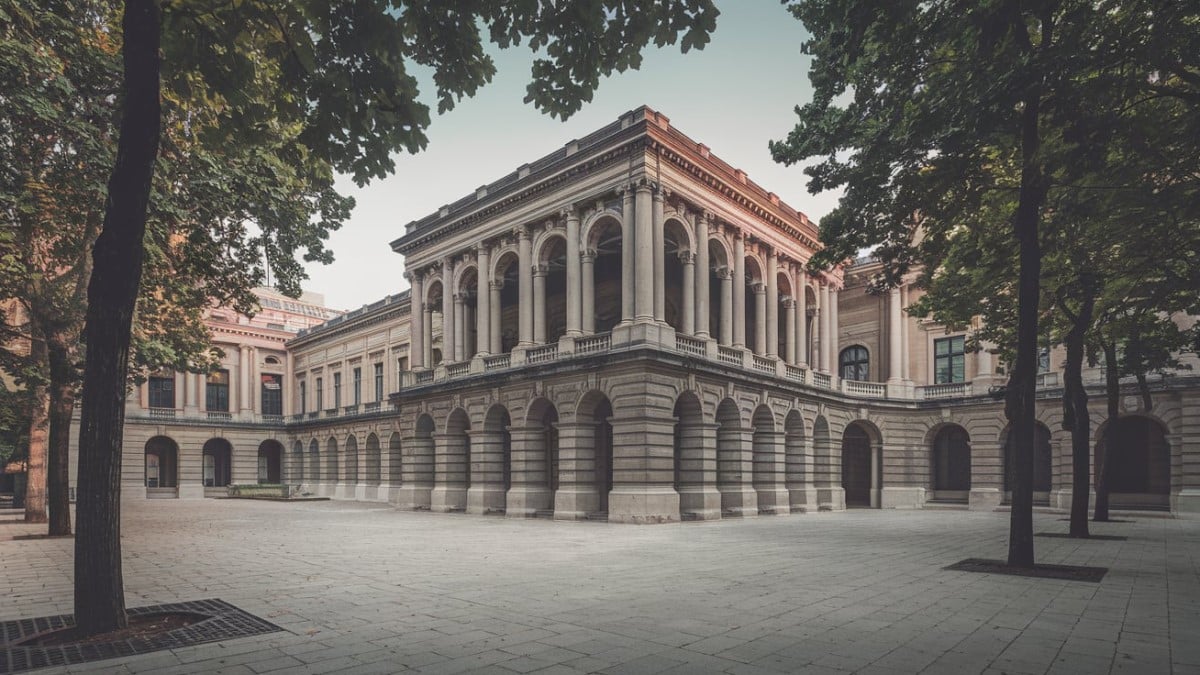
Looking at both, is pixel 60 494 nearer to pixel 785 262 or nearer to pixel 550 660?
pixel 550 660

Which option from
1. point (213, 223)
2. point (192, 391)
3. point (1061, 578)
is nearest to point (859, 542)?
point (1061, 578)

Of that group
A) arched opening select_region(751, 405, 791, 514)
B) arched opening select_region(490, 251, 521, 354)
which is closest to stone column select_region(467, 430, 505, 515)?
arched opening select_region(490, 251, 521, 354)

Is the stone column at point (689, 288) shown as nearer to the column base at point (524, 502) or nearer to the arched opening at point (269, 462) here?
the column base at point (524, 502)

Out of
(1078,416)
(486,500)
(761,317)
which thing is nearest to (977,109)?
(1078,416)

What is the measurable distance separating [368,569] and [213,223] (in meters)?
8.54

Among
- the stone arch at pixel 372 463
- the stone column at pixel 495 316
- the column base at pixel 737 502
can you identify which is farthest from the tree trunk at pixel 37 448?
the stone arch at pixel 372 463

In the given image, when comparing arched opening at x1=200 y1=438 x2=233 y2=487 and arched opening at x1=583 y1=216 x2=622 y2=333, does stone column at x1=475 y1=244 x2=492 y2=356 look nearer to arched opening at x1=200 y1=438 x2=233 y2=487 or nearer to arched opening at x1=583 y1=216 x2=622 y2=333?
arched opening at x1=583 y1=216 x2=622 y2=333

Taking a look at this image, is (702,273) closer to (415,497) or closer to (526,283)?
(526,283)

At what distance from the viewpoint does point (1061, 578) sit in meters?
11.1

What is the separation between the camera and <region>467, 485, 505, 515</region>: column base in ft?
97.2

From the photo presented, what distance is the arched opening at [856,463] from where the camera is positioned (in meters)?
37.5

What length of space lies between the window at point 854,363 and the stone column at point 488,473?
20.9 m

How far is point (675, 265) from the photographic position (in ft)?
105

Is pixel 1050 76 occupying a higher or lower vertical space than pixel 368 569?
higher
